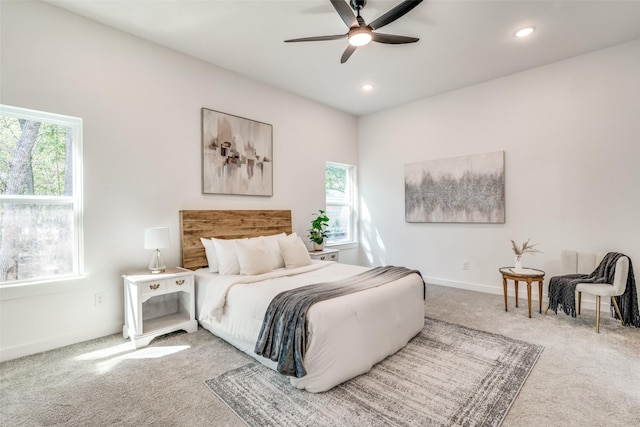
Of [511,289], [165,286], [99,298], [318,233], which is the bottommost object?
[511,289]

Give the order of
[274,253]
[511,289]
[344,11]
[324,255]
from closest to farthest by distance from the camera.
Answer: [344,11]
[274,253]
[511,289]
[324,255]

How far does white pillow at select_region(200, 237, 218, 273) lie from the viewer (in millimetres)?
3475

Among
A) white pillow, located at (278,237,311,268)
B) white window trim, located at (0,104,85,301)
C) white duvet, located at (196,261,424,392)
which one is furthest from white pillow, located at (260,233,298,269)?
white window trim, located at (0,104,85,301)

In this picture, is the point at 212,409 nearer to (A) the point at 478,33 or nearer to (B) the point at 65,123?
(B) the point at 65,123

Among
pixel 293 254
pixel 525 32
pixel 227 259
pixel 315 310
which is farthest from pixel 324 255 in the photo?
pixel 525 32

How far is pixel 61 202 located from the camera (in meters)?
2.90

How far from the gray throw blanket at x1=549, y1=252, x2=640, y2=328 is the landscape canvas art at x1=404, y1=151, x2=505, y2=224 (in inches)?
45.4

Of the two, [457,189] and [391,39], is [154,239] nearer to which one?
[391,39]

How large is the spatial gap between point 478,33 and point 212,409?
4.08m

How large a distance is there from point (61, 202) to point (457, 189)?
490cm

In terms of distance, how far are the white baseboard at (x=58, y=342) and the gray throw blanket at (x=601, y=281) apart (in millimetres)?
4696

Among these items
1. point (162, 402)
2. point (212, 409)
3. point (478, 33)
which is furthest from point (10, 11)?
point (478, 33)

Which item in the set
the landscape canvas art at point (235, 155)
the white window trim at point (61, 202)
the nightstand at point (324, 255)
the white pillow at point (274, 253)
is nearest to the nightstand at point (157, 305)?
the white window trim at point (61, 202)

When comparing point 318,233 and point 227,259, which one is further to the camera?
point 318,233
